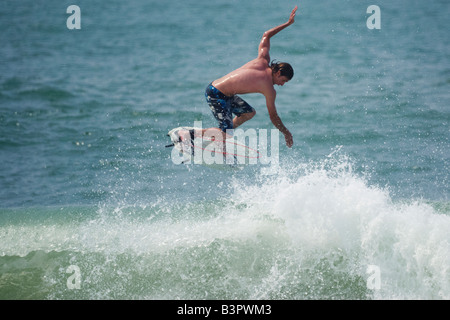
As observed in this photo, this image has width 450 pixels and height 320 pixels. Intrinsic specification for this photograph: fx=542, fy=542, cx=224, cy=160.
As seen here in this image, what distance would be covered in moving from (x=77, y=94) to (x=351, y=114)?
7094 millimetres

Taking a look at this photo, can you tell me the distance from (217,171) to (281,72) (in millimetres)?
3726

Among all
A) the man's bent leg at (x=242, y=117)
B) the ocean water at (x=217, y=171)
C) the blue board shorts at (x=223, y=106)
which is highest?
the blue board shorts at (x=223, y=106)

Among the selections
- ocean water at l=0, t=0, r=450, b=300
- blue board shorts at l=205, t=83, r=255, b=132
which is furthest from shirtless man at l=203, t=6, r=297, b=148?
ocean water at l=0, t=0, r=450, b=300

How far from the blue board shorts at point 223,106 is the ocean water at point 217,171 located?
3.21 ft

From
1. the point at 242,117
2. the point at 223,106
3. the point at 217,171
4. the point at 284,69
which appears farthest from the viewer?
the point at 217,171

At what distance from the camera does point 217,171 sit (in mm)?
9328

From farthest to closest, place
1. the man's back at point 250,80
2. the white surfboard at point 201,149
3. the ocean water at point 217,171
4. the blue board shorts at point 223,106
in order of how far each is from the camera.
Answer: the white surfboard at point 201,149
the blue board shorts at point 223,106
the man's back at point 250,80
the ocean water at point 217,171

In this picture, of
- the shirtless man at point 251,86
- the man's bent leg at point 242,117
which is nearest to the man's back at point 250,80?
the shirtless man at point 251,86

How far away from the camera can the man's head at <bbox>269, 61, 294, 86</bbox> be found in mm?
5852

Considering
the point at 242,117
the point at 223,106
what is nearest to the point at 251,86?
the point at 223,106

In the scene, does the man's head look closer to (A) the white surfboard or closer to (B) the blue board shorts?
(B) the blue board shorts

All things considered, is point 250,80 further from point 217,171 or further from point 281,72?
point 217,171

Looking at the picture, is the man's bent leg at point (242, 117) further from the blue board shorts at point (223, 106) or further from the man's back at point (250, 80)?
the man's back at point (250, 80)

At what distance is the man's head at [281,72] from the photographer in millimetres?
5852
